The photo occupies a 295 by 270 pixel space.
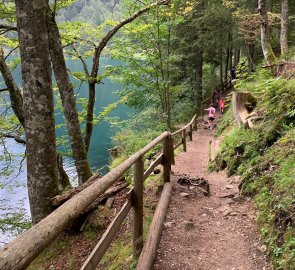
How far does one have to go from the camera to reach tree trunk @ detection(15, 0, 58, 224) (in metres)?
4.75

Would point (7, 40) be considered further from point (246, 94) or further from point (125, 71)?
point (246, 94)

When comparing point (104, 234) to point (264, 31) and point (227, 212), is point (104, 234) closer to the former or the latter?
point (227, 212)

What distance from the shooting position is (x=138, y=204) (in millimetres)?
3758

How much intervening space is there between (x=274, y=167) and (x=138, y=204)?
9.81ft

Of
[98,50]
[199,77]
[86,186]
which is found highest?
[98,50]

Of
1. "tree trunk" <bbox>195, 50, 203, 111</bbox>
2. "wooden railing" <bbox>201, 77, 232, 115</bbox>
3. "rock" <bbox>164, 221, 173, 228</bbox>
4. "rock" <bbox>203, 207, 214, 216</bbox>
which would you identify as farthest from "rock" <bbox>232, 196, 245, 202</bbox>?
"wooden railing" <bbox>201, 77, 232, 115</bbox>

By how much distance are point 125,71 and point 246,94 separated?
22.8 feet

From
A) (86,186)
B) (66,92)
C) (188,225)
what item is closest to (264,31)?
(66,92)

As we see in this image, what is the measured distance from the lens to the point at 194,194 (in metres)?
6.50

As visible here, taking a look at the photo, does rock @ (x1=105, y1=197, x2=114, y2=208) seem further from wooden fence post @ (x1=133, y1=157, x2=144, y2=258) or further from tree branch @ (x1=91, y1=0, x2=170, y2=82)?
tree branch @ (x1=91, y1=0, x2=170, y2=82)

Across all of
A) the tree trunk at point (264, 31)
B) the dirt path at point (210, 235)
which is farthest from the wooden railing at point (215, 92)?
the dirt path at point (210, 235)

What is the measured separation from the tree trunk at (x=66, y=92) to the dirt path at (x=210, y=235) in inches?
103

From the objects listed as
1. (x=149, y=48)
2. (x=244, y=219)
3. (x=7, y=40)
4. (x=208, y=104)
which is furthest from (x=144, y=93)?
(x=244, y=219)

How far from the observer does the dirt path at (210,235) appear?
4.05m
